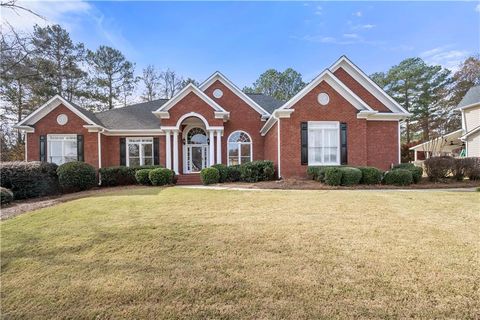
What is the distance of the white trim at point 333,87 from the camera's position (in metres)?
13.7

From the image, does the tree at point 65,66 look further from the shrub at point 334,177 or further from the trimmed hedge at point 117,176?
the shrub at point 334,177

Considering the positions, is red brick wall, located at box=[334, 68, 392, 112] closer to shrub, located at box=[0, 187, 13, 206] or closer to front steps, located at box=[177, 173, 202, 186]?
front steps, located at box=[177, 173, 202, 186]

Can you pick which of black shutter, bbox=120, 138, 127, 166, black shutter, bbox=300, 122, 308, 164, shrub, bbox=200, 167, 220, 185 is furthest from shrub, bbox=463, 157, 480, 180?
black shutter, bbox=120, 138, 127, 166

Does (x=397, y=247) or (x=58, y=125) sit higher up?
(x=58, y=125)

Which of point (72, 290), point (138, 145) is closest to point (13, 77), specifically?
point (72, 290)

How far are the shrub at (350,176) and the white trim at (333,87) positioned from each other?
407cm

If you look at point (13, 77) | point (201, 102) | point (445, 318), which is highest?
point (201, 102)

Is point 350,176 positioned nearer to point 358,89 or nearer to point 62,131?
point 358,89

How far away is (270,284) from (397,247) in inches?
94.9

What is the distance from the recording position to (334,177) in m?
11.8

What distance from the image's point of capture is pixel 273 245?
14.3 feet

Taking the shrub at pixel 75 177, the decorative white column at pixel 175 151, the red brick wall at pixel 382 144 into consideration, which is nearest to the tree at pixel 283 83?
the red brick wall at pixel 382 144

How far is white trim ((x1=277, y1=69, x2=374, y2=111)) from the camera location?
1371 centimetres

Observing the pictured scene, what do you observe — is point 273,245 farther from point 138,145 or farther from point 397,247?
point 138,145
